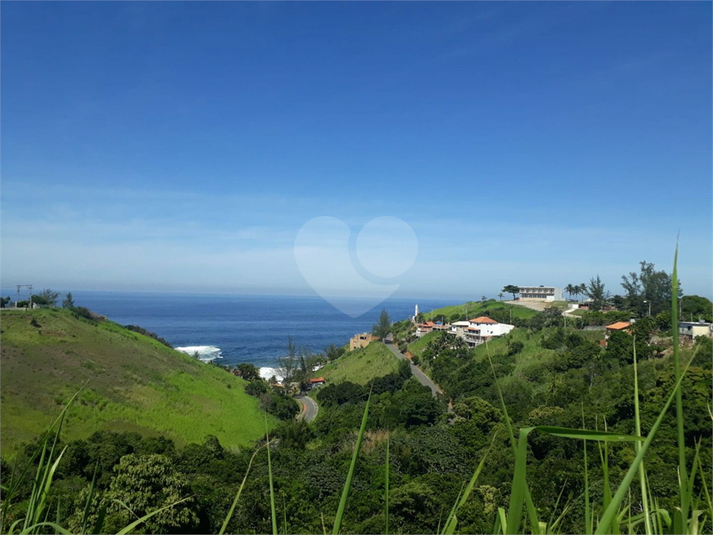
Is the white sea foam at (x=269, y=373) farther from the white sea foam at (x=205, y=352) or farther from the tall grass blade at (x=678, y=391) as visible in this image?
the tall grass blade at (x=678, y=391)

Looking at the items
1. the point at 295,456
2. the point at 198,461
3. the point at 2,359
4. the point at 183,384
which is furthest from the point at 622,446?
the point at 2,359

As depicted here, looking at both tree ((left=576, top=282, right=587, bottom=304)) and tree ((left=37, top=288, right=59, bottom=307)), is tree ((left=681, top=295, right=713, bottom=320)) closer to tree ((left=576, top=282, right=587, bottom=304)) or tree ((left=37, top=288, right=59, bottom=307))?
tree ((left=576, top=282, right=587, bottom=304))

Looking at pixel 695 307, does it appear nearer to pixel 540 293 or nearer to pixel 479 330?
pixel 479 330

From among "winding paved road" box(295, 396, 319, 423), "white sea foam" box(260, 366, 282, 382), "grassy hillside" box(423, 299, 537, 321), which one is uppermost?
"grassy hillside" box(423, 299, 537, 321)

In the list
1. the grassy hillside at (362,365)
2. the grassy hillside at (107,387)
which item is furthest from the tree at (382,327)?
the grassy hillside at (107,387)

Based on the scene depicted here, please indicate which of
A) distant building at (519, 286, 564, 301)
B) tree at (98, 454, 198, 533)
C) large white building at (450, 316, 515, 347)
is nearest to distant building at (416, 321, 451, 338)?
large white building at (450, 316, 515, 347)

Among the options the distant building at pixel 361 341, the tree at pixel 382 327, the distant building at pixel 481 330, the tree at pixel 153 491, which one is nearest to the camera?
the tree at pixel 153 491

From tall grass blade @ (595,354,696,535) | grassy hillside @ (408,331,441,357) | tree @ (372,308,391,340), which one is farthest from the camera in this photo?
tree @ (372,308,391,340)
